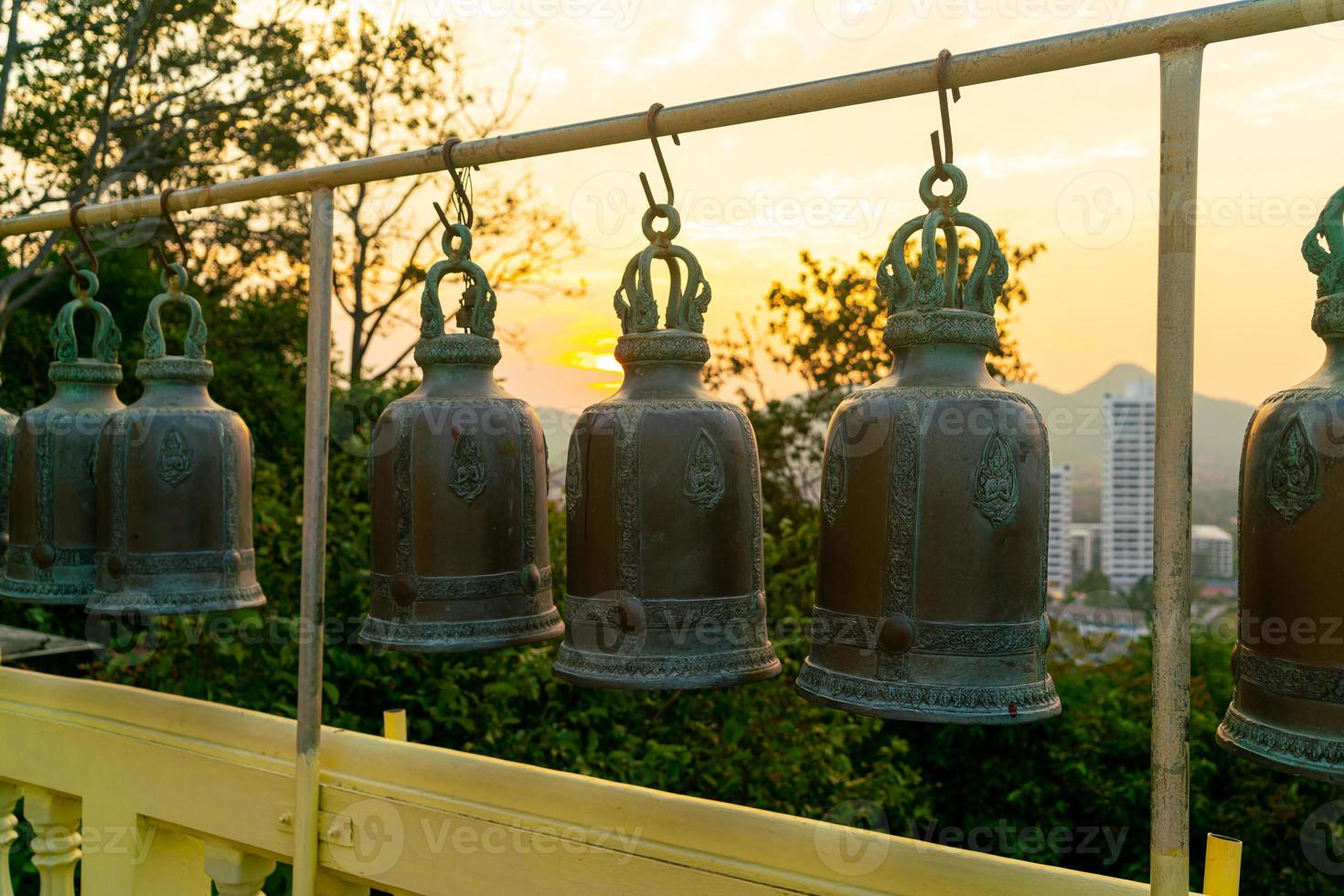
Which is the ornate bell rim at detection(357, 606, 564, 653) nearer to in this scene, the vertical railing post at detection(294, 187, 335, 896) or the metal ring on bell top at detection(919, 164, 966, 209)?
the vertical railing post at detection(294, 187, 335, 896)

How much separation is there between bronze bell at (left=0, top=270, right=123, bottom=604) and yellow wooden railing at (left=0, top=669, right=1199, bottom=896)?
0.46m

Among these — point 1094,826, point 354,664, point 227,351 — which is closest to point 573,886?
point 354,664

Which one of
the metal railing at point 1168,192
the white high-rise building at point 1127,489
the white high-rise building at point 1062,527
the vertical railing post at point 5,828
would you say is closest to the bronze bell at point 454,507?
the metal railing at point 1168,192

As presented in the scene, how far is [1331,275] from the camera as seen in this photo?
170cm

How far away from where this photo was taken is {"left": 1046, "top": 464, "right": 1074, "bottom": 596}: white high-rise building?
709 cm

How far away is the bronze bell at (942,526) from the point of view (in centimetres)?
190

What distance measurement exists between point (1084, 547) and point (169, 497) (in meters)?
6.59

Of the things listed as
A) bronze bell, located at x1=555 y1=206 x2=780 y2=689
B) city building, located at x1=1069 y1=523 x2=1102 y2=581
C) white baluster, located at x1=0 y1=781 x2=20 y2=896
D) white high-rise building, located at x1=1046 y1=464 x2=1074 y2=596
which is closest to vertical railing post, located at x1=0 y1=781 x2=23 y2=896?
white baluster, located at x1=0 y1=781 x2=20 y2=896

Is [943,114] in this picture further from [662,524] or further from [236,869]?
[236,869]

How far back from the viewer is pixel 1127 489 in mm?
7535

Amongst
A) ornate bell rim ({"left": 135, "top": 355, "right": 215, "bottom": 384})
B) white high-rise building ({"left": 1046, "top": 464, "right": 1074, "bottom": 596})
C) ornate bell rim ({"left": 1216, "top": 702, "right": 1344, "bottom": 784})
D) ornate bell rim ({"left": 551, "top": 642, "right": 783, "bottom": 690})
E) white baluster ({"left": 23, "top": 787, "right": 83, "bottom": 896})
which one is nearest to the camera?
ornate bell rim ({"left": 1216, "top": 702, "right": 1344, "bottom": 784})

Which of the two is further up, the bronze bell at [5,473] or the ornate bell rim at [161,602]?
the bronze bell at [5,473]

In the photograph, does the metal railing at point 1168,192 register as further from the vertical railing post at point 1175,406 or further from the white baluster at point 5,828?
the white baluster at point 5,828

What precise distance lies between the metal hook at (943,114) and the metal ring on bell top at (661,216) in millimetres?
521
